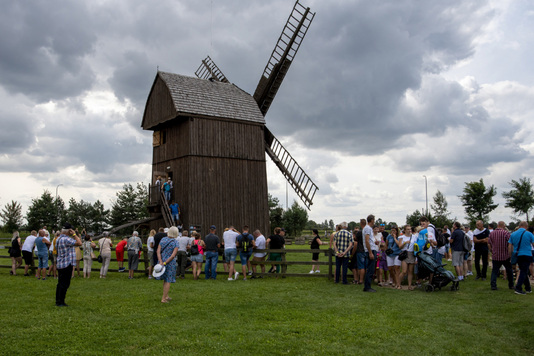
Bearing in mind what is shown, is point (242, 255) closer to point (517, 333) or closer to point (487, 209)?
point (517, 333)

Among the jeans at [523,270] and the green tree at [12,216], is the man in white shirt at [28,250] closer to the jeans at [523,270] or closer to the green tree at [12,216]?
the jeans at [523,270]

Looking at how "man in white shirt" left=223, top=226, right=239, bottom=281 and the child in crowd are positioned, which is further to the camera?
"man in white shirt" left=223, top=226, right=239, bottom=281

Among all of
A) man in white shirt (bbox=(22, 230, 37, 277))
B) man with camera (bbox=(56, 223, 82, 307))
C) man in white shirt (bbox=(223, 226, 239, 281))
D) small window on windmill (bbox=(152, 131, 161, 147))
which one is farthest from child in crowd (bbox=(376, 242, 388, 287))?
small window on windmill (bbox=(152, 131, 161, 147))

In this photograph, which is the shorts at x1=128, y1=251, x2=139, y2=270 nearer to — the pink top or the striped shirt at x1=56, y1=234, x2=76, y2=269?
the pink top

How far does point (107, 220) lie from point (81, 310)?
6163 centimetres

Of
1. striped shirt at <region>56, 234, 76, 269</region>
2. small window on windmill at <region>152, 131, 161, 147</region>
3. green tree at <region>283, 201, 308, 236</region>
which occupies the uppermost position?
small window on windmill at <region>152, 131, 161, 147</region>

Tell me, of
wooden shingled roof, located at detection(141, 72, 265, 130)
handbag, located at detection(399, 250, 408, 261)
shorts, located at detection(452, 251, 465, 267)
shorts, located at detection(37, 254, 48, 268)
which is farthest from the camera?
wooden shingled roof, located at detection(141, 72, 265, 130)

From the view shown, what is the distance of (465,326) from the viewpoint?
906 centimetres

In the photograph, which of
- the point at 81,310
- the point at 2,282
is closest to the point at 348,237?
the point at 81,310

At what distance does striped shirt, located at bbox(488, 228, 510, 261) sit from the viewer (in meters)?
13.4

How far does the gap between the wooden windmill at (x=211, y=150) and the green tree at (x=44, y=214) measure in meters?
40.4

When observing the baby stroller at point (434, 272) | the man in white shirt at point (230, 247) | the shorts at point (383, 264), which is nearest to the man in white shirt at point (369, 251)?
the shorts at point (383, 264)

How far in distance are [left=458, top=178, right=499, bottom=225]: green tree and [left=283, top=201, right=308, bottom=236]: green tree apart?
2137cm

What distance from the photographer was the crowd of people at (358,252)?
11.0 m
